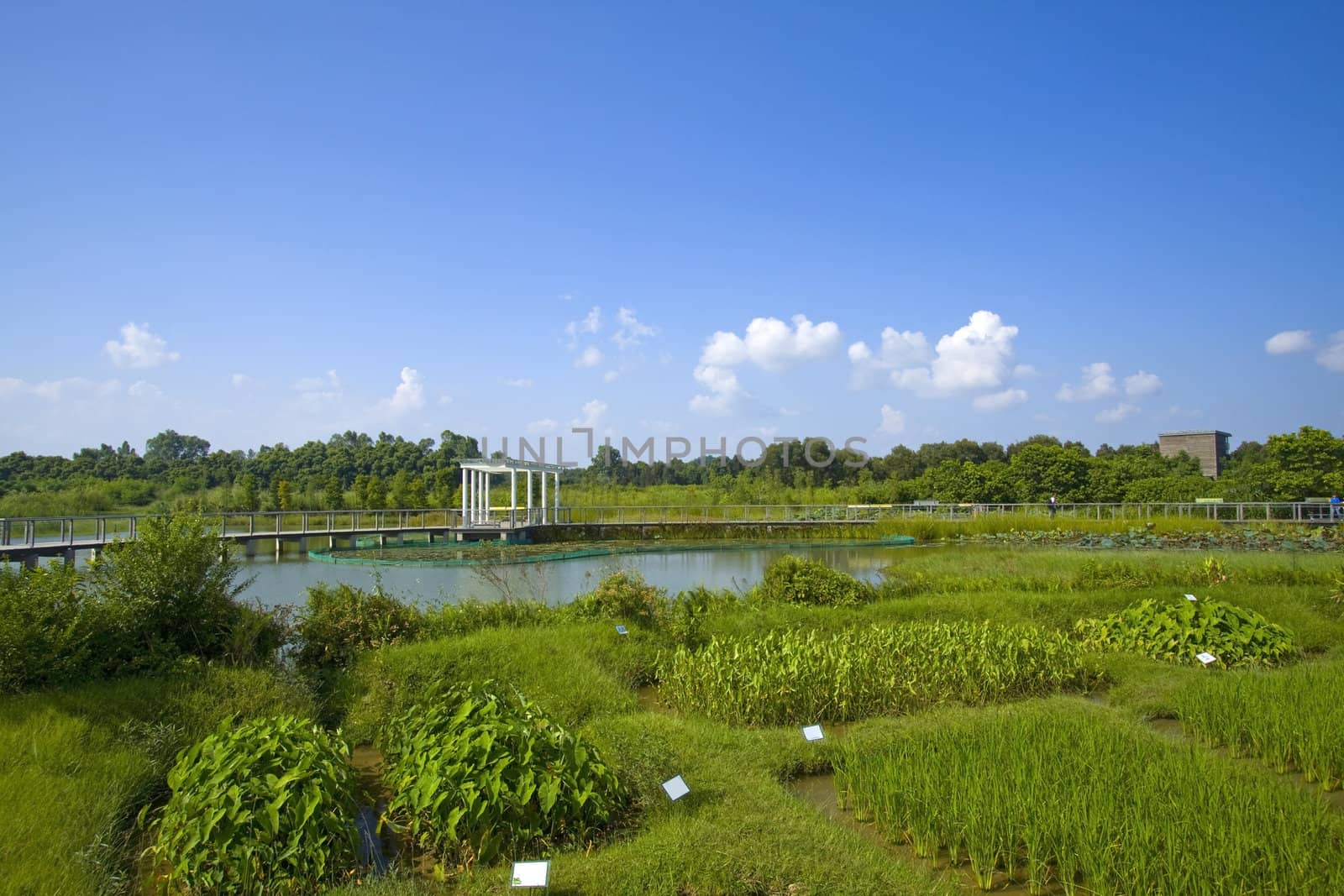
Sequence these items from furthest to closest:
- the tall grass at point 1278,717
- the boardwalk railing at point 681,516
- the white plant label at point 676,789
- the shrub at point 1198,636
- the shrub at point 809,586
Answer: the boardwalk railing at point 681,516 → the shrub at point 809,586 → the shrub at point 1198,636 → the tall grass at point 1278,717 → the white plant label at point 676,789

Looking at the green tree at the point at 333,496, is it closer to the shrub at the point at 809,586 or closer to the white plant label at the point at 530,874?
the shrub at the point at 809,586

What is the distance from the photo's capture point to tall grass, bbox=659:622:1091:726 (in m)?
5.68

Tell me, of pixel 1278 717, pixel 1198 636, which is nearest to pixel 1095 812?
pixel 1278 717

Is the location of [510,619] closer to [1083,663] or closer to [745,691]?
[745,691]

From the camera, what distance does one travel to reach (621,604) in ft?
26.3

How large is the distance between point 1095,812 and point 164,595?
6.23 meters

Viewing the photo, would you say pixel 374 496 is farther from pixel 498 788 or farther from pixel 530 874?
pixel 530 874

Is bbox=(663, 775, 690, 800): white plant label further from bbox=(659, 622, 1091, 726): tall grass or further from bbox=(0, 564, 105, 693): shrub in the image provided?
bbox=(0, 564, 105, 693): shrub

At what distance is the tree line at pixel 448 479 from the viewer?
30031 mm

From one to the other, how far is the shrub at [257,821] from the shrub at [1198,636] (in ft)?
22.3

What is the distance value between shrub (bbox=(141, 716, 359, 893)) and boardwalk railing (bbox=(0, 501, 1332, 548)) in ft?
61.3

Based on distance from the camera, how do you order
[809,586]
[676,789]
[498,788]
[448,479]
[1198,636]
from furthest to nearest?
[448,479], [809,586], [1198,636], [676,789], [498,788]

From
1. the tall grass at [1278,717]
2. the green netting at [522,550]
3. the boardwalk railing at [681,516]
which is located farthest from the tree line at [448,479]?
the tall grass at [1278,717]

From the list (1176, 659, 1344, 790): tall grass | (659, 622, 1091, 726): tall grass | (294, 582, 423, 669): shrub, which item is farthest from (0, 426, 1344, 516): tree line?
(1176, 659, 1344, 790): tall grass
